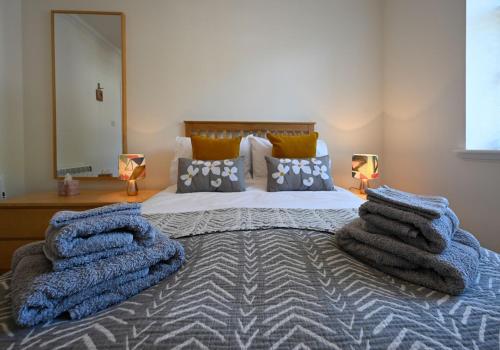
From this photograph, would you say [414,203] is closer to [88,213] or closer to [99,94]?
[88,213]

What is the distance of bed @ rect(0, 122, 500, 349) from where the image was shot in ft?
1.43

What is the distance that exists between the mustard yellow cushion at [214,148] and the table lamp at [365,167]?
3.32 ft

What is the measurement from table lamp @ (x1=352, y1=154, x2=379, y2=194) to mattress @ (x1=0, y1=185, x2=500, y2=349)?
1.51 metres

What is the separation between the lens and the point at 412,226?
0.69m

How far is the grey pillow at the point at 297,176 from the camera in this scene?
6.22 ft

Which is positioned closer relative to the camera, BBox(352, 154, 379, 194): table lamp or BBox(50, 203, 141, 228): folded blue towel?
BBox(50, 203, 141, 228): folded blue towel

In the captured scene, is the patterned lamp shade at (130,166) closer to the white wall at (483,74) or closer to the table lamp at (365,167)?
the table lamp at (365,167)

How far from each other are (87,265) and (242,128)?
2.03 metres

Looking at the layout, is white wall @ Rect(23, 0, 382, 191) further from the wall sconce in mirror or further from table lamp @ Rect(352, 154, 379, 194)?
table lamp @ Rect(352, 154, 379, 194)

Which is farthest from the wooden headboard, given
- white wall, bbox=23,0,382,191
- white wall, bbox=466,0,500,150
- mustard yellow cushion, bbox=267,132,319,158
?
white wall, bbox=466,0,500,150

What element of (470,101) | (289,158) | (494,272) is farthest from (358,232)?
(470,101)

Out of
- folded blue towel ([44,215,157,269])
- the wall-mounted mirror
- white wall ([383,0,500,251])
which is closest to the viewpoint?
folded blue towel ([44,215,157,269])

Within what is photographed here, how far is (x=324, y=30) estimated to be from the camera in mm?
2541

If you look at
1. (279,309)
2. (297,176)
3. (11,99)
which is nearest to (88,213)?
(279,309)
